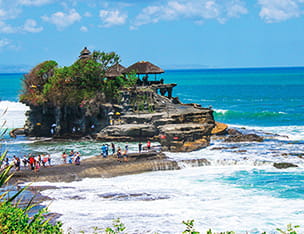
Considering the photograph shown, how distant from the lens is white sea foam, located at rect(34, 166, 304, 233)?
20.0 meters

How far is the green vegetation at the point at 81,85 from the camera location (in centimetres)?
4422

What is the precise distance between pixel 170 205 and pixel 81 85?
976 inches

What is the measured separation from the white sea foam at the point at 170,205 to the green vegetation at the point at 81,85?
17112 mm

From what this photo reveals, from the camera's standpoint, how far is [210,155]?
33.6 meters

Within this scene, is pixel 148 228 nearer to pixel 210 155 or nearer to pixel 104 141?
pixel 210 155

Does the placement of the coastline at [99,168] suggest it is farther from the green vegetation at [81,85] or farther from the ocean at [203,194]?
the green vegetation at [81,85]

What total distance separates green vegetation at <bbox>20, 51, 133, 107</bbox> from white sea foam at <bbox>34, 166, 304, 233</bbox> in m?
17.1

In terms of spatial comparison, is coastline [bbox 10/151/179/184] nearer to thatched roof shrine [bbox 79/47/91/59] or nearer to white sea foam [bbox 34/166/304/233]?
white sea foam [bbox 34/166/304/233]

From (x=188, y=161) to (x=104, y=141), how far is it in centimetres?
1179

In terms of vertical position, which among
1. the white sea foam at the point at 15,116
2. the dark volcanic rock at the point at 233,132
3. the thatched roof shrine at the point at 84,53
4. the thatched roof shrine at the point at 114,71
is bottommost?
A: the dark volcanic rock at the point at 233,132

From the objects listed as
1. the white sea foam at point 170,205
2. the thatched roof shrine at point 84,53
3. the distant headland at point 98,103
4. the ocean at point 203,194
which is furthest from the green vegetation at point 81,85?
the white sea foam at point 170,205

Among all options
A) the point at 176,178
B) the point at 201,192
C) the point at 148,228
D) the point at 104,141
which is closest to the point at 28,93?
the point at 104,141

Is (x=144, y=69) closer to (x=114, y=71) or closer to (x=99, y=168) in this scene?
(x=114, y=71)

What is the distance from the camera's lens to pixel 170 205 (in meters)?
22.6
